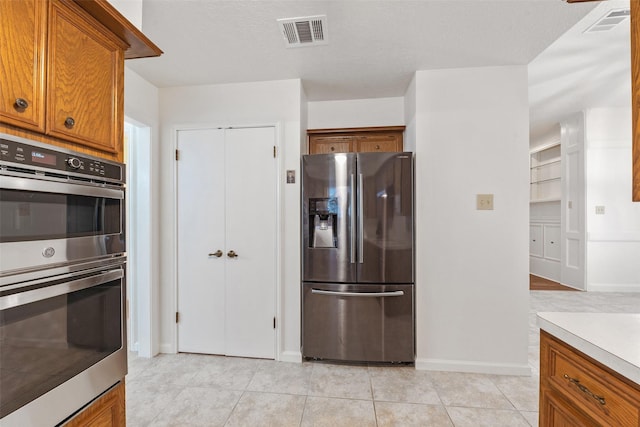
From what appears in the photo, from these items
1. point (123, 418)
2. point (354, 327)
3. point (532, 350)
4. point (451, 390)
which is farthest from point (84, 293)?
point (532, 350)

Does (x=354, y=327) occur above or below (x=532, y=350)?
above

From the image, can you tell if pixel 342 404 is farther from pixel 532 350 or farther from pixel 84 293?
pixel 532 350

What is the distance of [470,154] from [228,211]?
7.27ft

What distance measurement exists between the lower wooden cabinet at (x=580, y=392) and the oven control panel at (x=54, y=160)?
1.83 meters

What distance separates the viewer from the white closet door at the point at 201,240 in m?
2.73

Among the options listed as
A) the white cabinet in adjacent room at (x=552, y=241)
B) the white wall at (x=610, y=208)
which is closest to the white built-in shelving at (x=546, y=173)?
the white cabinet in adjacent room at (x=552, y=241)

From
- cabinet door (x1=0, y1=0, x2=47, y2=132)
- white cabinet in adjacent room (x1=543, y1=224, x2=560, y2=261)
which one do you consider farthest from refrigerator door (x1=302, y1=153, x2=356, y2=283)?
white cabinet in adjacent room (x1=543, y1=224, x2=560, y2=261)

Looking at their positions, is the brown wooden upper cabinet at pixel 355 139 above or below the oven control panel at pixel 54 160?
above

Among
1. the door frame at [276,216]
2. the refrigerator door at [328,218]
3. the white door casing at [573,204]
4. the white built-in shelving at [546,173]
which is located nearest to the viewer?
the refrigerator door at [328,218]

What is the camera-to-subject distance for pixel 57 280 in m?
1.00

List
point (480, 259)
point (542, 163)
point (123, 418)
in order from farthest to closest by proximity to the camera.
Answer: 1. point (542, 163)
2. point (480, 259)
3. point (123, 418)

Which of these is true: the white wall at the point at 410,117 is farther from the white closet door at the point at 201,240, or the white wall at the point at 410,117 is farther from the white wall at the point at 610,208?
the white wall at the point at 610,208

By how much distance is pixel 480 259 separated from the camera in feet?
8.11

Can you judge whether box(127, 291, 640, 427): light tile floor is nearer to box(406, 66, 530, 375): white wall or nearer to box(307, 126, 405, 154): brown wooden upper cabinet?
box(406, 66, 530, 375): white wall
